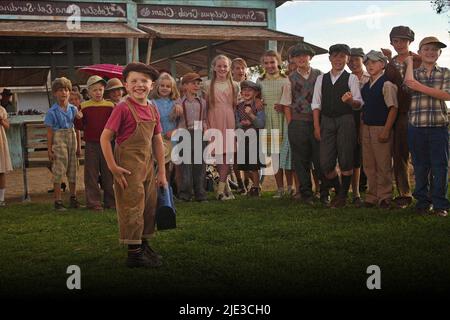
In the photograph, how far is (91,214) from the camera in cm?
660

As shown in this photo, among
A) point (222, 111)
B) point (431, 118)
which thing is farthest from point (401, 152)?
point (222, 111)

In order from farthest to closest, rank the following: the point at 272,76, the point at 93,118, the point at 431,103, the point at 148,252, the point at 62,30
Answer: the point at 62,30
the point at 272,76
the point at 93,118
the point at 431,103
the point at 148,252

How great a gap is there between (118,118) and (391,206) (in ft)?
11.2

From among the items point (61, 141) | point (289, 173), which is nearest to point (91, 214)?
point (61, 141)

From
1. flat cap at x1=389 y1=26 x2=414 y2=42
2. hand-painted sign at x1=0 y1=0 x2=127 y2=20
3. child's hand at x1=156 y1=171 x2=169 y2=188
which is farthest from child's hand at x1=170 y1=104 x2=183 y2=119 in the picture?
hand-painted sign at x1=0 y1=0 x2=127 y2=20

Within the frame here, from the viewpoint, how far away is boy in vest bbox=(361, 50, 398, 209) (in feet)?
20.0

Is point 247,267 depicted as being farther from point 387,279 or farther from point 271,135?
point 271,135

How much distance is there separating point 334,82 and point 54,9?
25.5 ft

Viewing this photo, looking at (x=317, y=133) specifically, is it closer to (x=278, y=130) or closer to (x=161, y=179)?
(x=278, y=130)

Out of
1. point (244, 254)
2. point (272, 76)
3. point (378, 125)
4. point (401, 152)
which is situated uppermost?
point (272, 76)

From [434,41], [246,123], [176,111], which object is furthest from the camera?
[246,123]

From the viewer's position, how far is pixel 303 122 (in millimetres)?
6844

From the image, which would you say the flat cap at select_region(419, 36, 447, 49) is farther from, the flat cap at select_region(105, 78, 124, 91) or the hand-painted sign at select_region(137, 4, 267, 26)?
the hand-painted sign at select_region(137, 4, 267, 26)

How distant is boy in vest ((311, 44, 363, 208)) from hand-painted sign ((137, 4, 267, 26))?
24.7ft
